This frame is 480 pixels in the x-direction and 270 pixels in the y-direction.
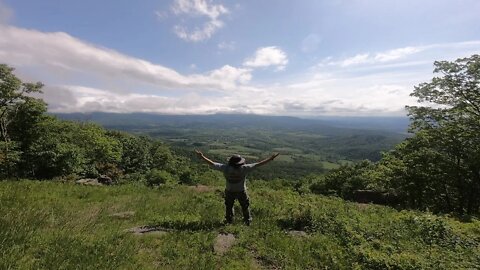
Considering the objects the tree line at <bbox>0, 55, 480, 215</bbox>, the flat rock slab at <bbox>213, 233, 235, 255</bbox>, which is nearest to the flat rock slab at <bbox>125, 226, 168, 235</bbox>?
the flat rock slab at <bbox>213, 233, 235, 255</bbox>

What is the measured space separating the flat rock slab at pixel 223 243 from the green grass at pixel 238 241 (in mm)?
157

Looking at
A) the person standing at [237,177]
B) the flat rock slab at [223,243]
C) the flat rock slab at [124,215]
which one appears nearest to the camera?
the flat rock slab at [223,243]

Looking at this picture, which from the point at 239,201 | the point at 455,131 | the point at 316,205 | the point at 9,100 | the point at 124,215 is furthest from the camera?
the point at 9,100

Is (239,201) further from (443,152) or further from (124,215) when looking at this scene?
(443,152)

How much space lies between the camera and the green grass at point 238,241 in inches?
223

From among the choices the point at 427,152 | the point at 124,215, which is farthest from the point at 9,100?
the point at 427,152

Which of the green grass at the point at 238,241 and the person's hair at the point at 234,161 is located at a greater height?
the person's hair at the point at 234,161

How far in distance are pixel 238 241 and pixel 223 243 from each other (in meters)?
0.42

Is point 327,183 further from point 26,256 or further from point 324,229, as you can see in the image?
point 26,256

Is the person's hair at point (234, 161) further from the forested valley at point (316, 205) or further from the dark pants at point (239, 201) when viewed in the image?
the forested valley at point (316, 205)

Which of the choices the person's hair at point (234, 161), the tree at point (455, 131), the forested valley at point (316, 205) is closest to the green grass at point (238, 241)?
the forested valley at point (316, 205)

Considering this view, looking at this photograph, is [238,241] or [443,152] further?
[443,152]

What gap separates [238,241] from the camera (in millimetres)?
8484

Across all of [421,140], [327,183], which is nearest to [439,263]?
[421,140]
